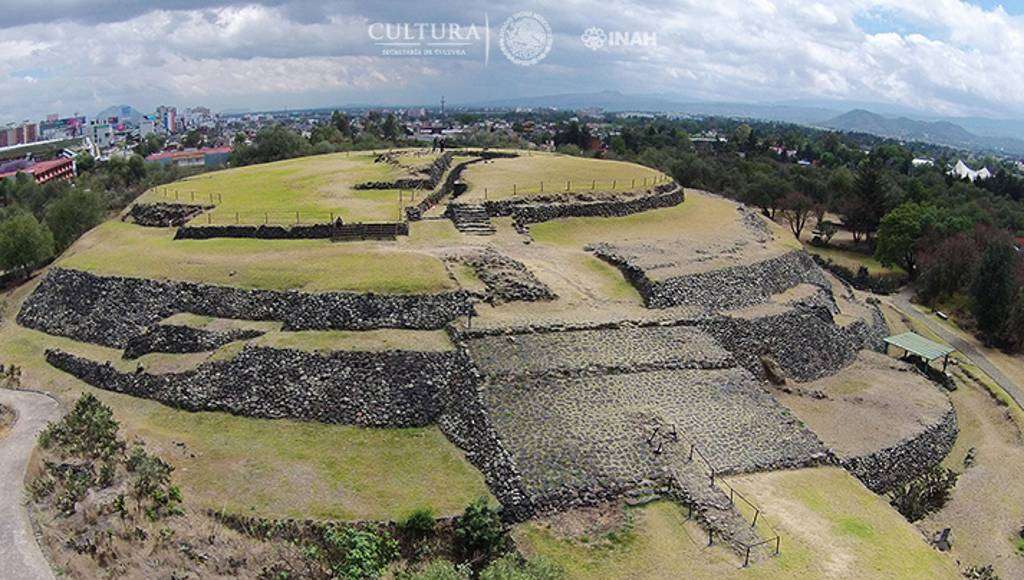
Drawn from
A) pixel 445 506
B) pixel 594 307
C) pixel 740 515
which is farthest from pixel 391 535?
pixel 594 307

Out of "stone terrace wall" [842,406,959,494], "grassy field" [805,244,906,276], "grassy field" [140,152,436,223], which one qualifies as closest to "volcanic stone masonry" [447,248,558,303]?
"grassy field" [140,152,436,223]

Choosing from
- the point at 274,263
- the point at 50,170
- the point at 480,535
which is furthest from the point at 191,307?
the point at 50,170

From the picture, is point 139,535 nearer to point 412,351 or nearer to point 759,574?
point 412,351

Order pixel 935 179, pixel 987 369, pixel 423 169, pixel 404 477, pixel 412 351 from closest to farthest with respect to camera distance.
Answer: pixel 404 477, pixel 412 351, pixel 987 369, pixel 423 169, pixel 935 179

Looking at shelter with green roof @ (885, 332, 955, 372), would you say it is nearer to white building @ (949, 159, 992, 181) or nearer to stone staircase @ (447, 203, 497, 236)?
stone staircase @ (447, 203, 497, 236)

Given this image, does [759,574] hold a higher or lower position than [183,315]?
lower

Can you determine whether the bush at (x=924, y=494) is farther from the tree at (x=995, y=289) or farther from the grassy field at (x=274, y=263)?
the tree at (x=995, y=289)
